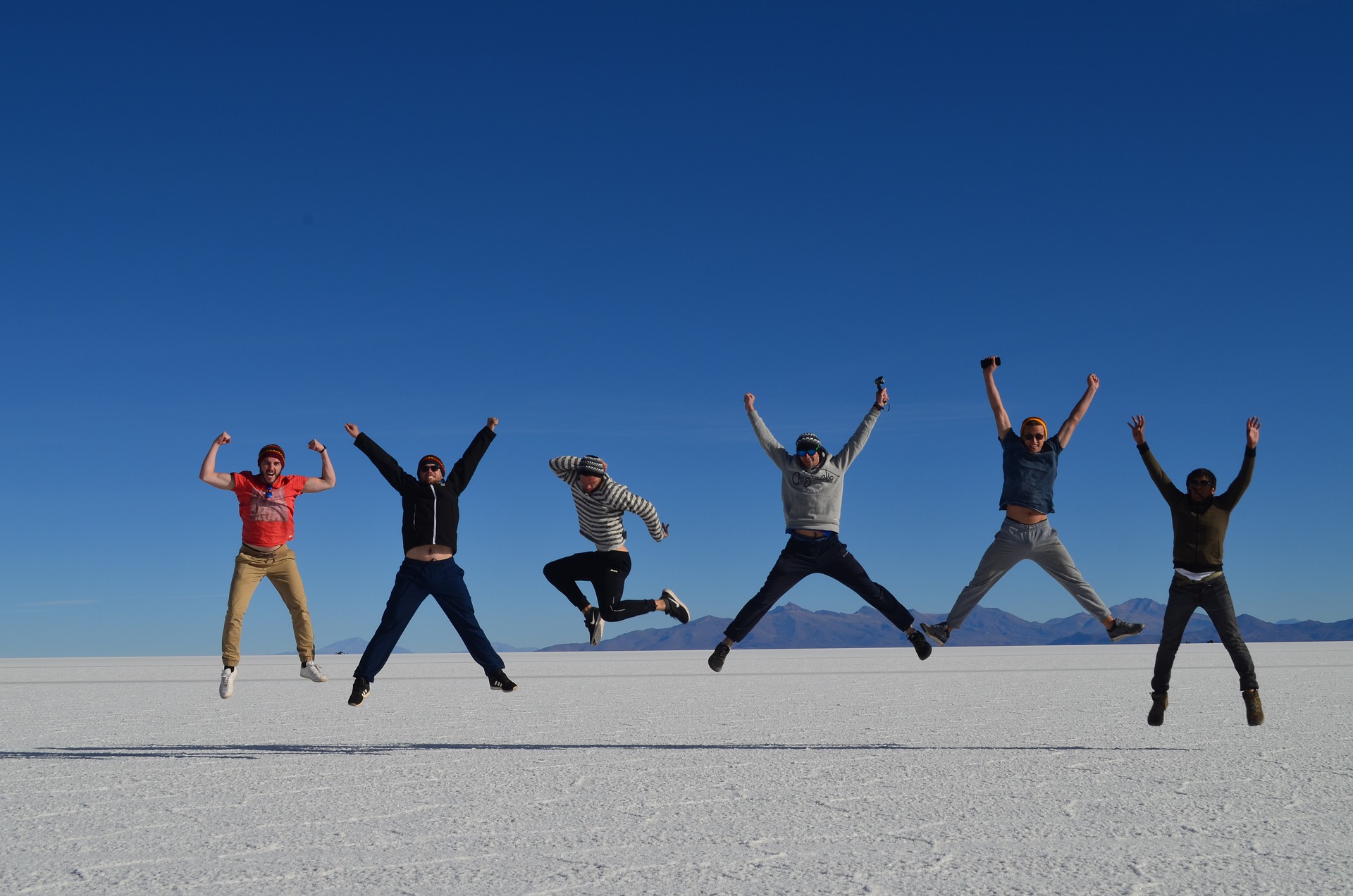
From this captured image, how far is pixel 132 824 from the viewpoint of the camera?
4.90 metres

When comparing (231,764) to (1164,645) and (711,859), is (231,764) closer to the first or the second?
(711,859)

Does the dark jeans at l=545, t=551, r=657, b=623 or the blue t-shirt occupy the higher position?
the blue t-shirt

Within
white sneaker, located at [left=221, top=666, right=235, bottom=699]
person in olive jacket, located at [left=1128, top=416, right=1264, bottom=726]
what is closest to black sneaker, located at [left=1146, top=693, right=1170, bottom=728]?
person in olive jacket, located at [left=1128, top=416, right=1264, bottom=726]

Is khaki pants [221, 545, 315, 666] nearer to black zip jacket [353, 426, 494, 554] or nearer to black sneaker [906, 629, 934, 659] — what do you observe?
black zip jacket [353, 426, 494, 554]

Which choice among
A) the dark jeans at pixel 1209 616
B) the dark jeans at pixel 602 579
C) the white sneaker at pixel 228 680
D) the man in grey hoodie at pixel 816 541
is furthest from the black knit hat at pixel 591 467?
the dark jeans at pixel 1209 616

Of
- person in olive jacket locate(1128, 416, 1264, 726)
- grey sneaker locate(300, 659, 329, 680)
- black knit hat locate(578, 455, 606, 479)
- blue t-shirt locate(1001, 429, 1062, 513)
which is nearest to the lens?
person in olive jacket locate(1128, 416, 1264, 726)

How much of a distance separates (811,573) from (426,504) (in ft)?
10.6

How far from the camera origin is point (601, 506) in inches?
383

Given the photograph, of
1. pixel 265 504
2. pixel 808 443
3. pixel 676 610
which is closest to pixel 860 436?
pixel 808 443

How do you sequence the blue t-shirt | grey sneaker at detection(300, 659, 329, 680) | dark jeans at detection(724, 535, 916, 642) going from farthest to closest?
grey sneaker at detection(300, 659, 329, 680) → dark jeans at detection(724, 535, 916, 642) → the blue t-shirt

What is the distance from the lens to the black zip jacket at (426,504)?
8.48 metres

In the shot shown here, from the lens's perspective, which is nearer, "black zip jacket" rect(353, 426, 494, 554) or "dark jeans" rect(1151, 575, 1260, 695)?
"dark jeans" rect(1151, 575, 1260, 695)

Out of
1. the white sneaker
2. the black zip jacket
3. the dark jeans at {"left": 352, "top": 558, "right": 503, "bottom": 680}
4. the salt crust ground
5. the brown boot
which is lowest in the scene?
the salt crust ground

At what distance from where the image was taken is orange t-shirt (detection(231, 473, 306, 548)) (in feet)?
32.1
